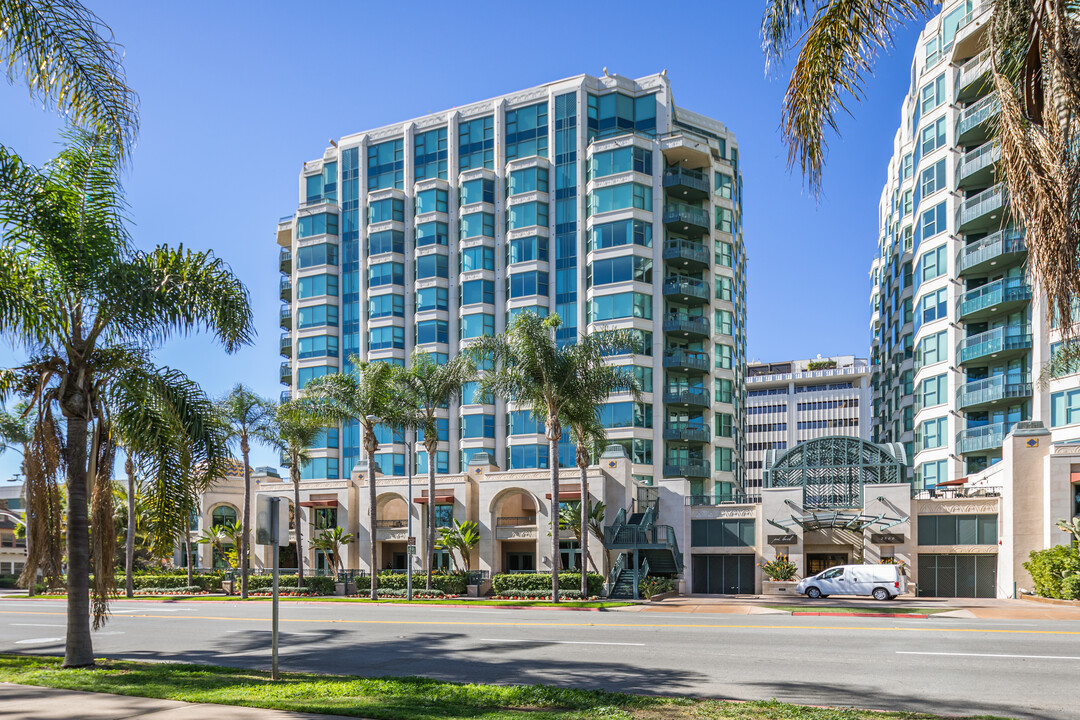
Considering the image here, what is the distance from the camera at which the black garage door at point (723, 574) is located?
149ft

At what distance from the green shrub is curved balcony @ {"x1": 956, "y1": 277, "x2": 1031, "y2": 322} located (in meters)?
16.6

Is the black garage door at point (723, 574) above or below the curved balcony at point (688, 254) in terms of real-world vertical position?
below

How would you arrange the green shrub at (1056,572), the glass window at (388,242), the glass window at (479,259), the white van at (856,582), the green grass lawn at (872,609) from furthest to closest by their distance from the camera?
the glass window at (388,242) < the glass window at (479,259) < the white van at (856,582) < the green shrub at (1056,572) < the green grass lawn at (872,609)

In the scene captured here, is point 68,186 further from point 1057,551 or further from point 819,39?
point 1057,551

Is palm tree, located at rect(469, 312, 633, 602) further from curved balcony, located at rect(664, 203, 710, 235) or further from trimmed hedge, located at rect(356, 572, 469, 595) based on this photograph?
curved balcony, located at rect(664, 203, 710, 235)

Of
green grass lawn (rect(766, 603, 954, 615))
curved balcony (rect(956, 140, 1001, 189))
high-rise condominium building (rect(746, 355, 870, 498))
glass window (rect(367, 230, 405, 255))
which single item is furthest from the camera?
high-rise condominium building (rect(746, 355, 870, 498))

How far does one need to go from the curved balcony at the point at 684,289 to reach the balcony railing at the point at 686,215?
3.86 meters

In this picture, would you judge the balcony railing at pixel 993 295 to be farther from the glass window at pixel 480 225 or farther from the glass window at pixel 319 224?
the glass window at pixel 319 224

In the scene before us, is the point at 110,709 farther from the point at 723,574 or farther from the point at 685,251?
the point at 685,251

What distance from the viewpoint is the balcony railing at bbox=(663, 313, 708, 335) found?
6056 centimetres

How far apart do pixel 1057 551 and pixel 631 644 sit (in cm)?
2395

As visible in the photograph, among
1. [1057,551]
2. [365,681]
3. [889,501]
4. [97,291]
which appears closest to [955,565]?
[889,501]

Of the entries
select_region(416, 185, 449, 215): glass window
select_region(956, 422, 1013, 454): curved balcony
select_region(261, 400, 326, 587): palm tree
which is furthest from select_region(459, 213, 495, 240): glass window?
select_region(956, 422, 1013, 454): curved balcony

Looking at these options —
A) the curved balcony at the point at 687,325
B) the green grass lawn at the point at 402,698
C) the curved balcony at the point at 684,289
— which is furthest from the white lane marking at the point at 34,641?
the curved balcony at the point at 684,289
